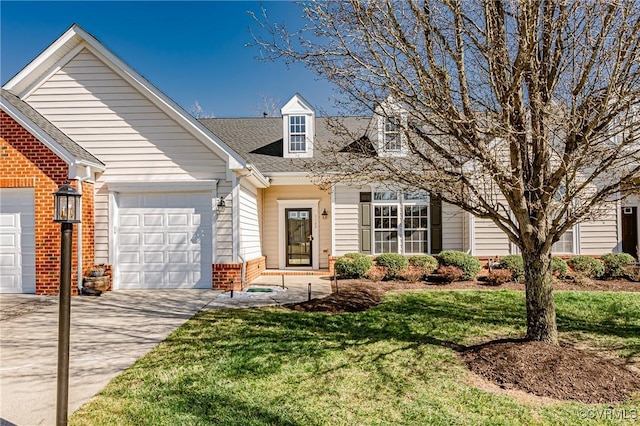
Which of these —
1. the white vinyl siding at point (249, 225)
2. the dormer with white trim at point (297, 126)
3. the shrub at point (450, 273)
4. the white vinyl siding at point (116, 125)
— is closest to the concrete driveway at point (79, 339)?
the white vinyl siding at point (249, 225)

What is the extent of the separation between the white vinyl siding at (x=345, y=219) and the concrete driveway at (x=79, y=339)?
4338mm

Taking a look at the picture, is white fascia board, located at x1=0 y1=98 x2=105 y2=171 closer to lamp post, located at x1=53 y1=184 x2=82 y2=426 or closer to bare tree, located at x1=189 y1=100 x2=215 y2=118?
lamp post, located at x1=53 y1=184 x2=82 y2=426

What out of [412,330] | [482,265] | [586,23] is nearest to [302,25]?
[586,23]

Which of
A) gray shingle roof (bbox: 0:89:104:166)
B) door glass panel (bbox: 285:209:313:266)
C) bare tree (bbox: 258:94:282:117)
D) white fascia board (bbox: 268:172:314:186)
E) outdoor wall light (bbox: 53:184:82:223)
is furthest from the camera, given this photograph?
bare tree (bbox: 258:94:282:117)

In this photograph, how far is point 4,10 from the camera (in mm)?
8039

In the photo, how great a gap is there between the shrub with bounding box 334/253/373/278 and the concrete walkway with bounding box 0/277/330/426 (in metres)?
0.71

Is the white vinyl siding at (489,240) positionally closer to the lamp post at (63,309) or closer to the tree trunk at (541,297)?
the tree trunk at (541,297)

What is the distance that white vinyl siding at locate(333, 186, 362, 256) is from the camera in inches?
462

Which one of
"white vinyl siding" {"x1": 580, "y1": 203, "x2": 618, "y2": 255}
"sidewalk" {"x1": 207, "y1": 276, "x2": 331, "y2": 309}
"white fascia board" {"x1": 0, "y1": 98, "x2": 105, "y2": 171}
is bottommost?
"sidewalk" {"x1": 207, "y1": 276, "x2": 331, "y2": 309}

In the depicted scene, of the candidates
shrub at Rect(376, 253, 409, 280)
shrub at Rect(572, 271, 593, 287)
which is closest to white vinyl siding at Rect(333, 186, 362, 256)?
shrub at Rect(376, 253, 409, 280)

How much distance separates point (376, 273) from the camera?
10297mm

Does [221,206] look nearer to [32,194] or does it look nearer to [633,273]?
[32,194]

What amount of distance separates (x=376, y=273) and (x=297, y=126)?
5793 millimetres

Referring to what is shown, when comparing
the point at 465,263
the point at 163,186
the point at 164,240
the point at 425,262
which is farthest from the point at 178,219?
the point at 465,263
